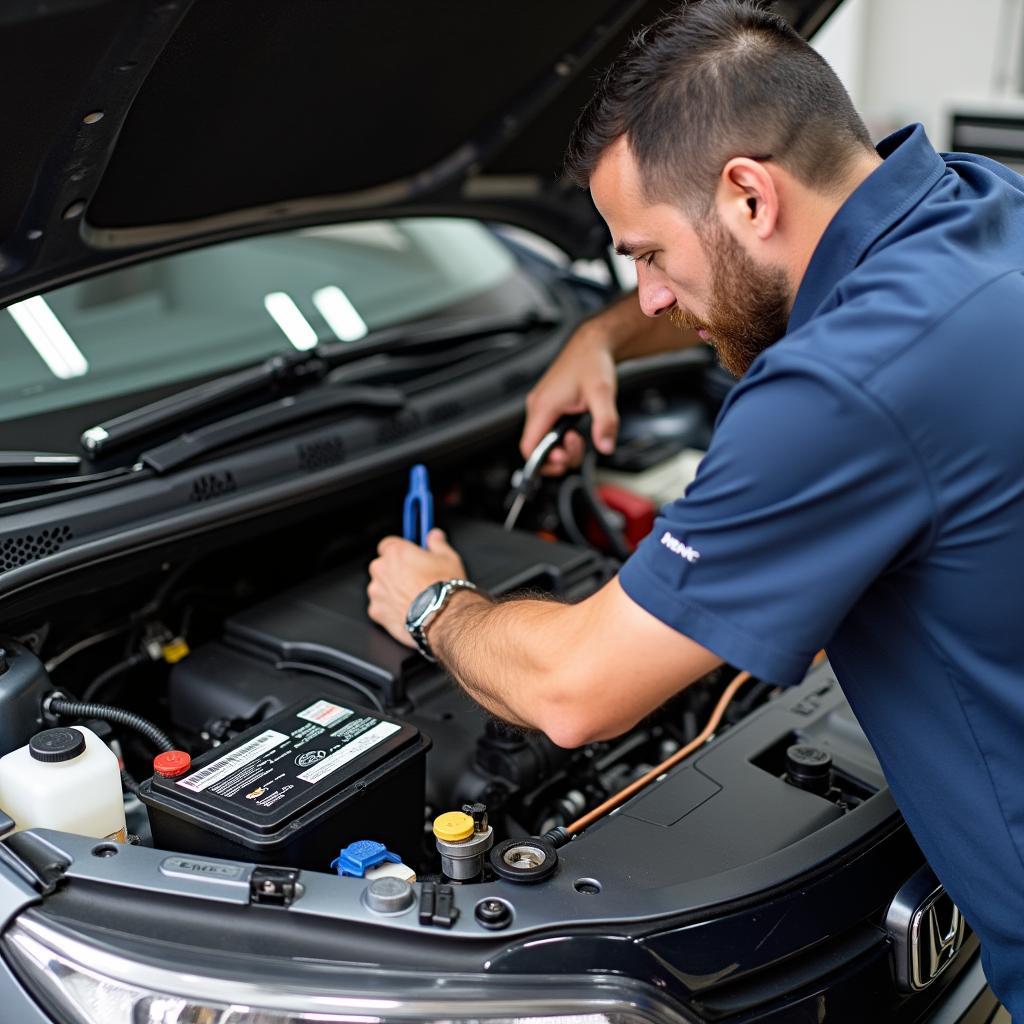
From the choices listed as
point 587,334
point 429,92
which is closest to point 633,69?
point 429,92

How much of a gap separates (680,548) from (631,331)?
1187mm

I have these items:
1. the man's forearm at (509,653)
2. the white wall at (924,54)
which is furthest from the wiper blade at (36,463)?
the white wall at (924,54)

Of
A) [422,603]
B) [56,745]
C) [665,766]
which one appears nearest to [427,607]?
[422,603]

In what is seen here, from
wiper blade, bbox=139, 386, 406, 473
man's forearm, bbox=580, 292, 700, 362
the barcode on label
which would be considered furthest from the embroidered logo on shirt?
man's forearm, bbox=580, 292, 700, 362

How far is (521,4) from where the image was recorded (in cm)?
191

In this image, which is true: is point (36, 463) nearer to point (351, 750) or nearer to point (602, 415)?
point (351, 750)

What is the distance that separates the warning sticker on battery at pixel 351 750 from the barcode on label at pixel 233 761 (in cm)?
8

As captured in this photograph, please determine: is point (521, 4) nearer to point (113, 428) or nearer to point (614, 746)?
point (113, 428)

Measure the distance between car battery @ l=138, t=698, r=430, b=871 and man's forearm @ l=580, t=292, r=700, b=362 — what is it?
39.2 inches

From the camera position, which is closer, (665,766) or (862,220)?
(862,220)

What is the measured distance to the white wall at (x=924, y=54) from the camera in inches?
289

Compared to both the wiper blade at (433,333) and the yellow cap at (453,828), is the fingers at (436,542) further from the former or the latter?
the yellow cap at (453,828)

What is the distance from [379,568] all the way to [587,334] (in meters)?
0.68

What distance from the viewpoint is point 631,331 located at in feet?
7.63
